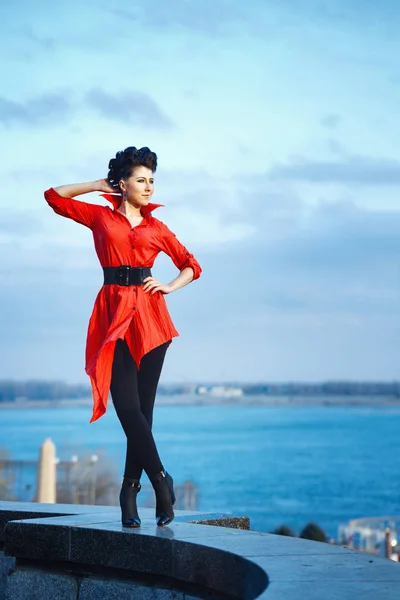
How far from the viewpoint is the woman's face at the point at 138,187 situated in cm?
512

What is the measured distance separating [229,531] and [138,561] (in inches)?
16.1

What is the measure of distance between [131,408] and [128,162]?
1.18m

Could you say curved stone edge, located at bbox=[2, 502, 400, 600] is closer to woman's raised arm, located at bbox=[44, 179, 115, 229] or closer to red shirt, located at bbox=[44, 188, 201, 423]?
red shirt, located at bbox=[44, 188, 201, 423]

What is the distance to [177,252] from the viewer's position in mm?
5281

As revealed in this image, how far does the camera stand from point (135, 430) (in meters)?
4.91

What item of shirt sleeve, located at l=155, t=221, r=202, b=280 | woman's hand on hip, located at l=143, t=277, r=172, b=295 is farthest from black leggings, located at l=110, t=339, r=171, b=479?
shirt sleeve, located at l=155, t=221, r=202, b=280

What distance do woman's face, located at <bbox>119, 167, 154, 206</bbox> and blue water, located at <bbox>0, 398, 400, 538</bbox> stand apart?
70966 mm

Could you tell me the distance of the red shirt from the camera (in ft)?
16.0

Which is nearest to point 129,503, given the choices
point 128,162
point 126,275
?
point 126,275

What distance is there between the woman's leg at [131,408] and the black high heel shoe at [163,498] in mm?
50

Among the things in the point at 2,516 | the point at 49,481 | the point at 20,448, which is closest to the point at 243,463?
the point at 20,448

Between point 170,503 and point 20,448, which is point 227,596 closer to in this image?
point 170,503

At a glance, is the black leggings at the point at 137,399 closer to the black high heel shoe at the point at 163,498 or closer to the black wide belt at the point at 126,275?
the black high heel shoe at the point at 163,498

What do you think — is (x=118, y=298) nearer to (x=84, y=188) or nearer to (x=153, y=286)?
(x=153, y=286)
